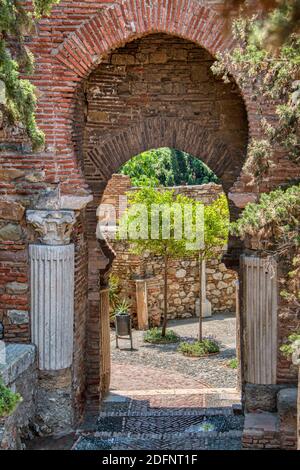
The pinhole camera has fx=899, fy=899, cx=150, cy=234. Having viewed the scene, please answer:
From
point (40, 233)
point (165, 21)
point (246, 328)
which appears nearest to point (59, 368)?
point (40, 233)

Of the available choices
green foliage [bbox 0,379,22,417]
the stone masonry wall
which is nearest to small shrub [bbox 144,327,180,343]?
the stone masonry wall

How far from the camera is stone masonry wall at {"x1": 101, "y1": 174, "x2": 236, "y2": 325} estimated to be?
18234 mm

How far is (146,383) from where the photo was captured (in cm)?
1324

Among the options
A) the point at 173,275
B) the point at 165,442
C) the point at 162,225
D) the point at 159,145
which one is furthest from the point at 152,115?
the point at 173,275

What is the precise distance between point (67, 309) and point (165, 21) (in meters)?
3.02

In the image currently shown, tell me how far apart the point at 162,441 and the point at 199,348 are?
20.8 feet

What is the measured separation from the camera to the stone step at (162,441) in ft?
29.8

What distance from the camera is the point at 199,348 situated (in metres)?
15.8

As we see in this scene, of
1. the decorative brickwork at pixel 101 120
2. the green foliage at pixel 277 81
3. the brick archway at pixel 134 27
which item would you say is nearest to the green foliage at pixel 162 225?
the decorative brickwork at pixel 101 120

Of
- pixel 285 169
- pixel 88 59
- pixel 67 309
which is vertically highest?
pixel 88 59

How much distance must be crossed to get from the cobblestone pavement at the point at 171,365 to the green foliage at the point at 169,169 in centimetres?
958

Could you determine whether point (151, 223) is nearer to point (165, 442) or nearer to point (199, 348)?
point (199, 348)

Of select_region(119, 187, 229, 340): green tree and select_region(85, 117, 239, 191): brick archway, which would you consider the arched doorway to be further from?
select_region(119, 187, 229, 340): green tree
